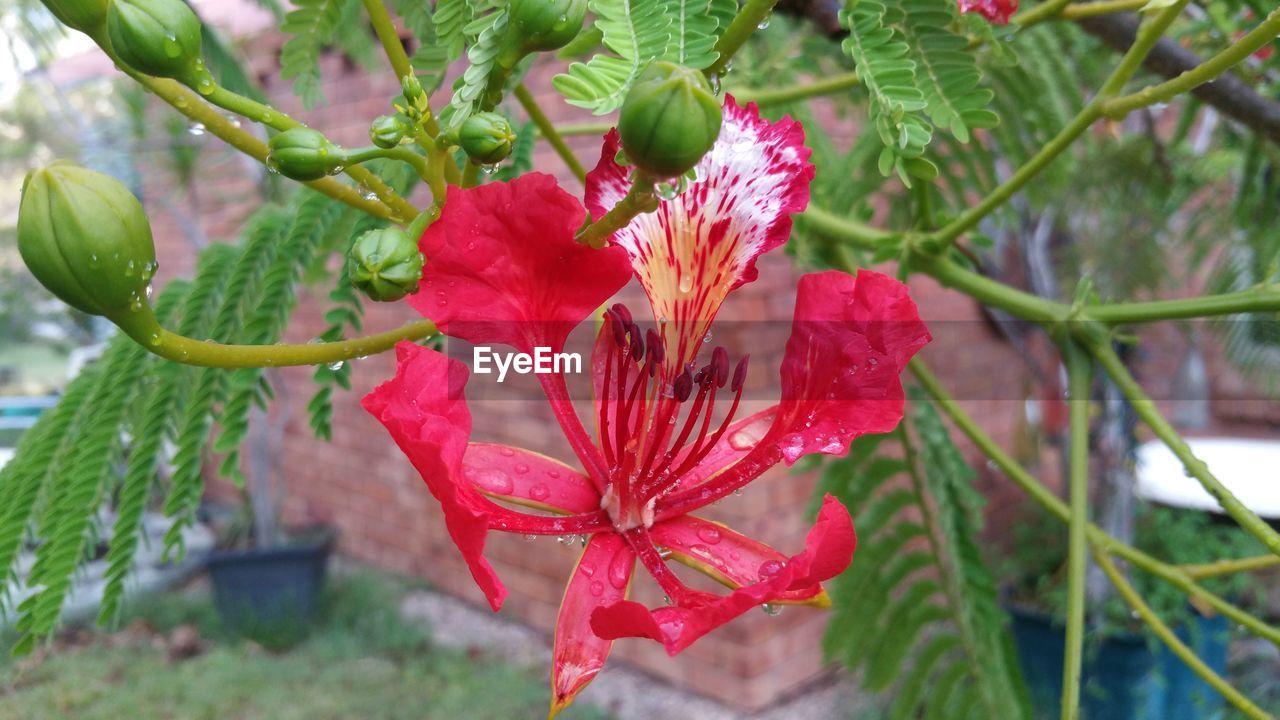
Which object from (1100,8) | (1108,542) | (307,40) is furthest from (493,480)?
(1100,8)

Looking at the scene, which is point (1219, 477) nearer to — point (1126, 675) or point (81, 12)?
point (1126, 675)

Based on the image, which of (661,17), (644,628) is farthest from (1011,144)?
(644,628)

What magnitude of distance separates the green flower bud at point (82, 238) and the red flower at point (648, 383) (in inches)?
4.7

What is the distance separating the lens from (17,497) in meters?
0.79

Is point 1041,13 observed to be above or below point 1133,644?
above

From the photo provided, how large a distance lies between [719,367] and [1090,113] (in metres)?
0.34

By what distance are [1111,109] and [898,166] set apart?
229 mm

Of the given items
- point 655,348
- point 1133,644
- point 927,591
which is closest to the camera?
point 655,348

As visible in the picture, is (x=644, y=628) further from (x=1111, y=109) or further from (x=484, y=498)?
(x=1111, y=109)

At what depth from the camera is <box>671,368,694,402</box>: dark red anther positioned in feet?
1.87

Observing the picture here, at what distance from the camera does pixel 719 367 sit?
591 mm

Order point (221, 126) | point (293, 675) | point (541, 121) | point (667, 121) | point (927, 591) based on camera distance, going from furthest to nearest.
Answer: point (293, 675)
point (927, 591)
point (541, 121)
point (221, 126)
point (667, 121)

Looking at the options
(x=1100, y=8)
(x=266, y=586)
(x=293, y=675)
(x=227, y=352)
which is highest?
(x=1100, y=8)

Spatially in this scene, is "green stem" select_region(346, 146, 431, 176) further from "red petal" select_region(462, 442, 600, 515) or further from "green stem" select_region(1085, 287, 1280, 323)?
"green stem" select_region(1085, 287, 1280, 323)
